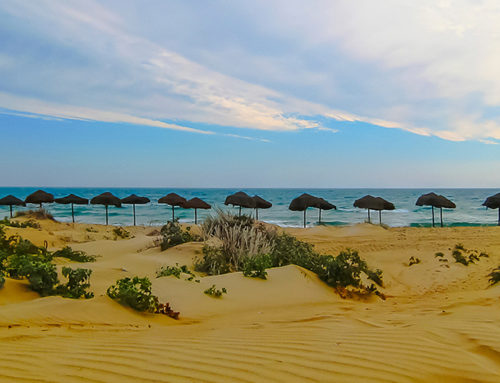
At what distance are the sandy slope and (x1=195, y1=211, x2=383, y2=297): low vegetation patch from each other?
0.29 meters

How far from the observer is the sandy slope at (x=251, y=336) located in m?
2.24

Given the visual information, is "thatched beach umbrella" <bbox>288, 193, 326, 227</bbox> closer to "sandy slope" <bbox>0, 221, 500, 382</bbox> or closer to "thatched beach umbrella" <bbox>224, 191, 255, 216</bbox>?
"thatched beach umbrella" <bbox>224, 191, 255, 216</bbox>

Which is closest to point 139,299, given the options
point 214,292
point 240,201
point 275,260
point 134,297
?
point 134,297

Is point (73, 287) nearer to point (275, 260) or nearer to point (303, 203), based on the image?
point (275, 260)

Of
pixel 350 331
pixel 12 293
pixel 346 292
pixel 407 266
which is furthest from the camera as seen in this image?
pixel 407 266

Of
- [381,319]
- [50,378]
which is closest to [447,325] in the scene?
[381,319]

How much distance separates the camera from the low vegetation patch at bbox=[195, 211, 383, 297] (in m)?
6.30

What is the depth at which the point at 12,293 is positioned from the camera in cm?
426

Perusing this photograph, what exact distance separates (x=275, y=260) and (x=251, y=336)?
4.55m

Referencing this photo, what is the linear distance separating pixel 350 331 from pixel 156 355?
169 cm

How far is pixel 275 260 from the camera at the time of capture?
7.66 meters

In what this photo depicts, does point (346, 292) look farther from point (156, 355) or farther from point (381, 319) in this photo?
point (156, 355)

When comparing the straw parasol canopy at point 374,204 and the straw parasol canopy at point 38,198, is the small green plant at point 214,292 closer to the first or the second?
the straw parasol canopy at point 374,204

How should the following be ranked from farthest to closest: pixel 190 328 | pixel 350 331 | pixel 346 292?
1. pixel 346 292
2. pixel 190 328
3. pixel 350 331
